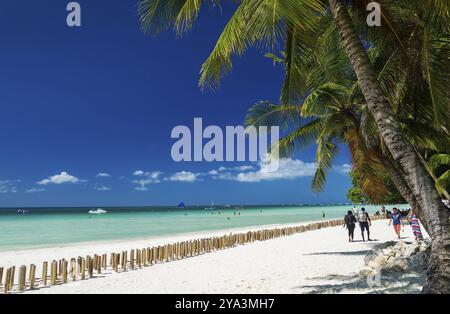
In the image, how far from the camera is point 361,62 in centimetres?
690

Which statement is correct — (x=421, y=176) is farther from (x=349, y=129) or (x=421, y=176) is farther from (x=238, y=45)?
(x=349, y=129)

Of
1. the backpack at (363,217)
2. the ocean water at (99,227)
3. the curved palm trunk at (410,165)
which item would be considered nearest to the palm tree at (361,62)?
the curved palm trunk at (410,165)

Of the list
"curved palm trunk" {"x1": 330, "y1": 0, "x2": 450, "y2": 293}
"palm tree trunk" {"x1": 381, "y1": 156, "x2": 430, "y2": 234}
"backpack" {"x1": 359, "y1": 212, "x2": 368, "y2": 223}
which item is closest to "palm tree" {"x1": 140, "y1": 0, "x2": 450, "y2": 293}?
"curved palm trunk" {"x1": 330, "y1": 0, "x2": 450, "y2": 293}

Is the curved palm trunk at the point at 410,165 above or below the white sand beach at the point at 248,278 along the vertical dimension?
above

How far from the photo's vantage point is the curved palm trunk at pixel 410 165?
5.82m

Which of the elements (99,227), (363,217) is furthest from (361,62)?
(99,227)

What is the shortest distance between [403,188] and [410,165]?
290cm

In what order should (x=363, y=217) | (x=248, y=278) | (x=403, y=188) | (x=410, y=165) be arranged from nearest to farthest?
(x=410, y=165) < (x=403, y=188) < (x=248, y=278) < (x=363, y=217)

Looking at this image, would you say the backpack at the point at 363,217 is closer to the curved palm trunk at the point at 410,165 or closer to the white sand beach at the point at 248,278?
the white sand beach at the point at 248,278

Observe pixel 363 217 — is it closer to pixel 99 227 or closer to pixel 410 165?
pixel 410 165

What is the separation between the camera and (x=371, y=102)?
674 cm

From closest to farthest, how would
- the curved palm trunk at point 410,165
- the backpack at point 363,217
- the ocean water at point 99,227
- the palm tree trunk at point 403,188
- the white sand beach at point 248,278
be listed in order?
the curved palm trunk at point 410,165, the palm tree trunk at point 403,188, the white sand beach at point 248,278, the backpack at point 363,217, the ocean water at point 99,227

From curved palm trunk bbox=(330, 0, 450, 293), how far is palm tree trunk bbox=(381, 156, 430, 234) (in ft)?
5.52

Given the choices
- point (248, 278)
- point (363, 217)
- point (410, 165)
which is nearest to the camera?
point (410, 165)
